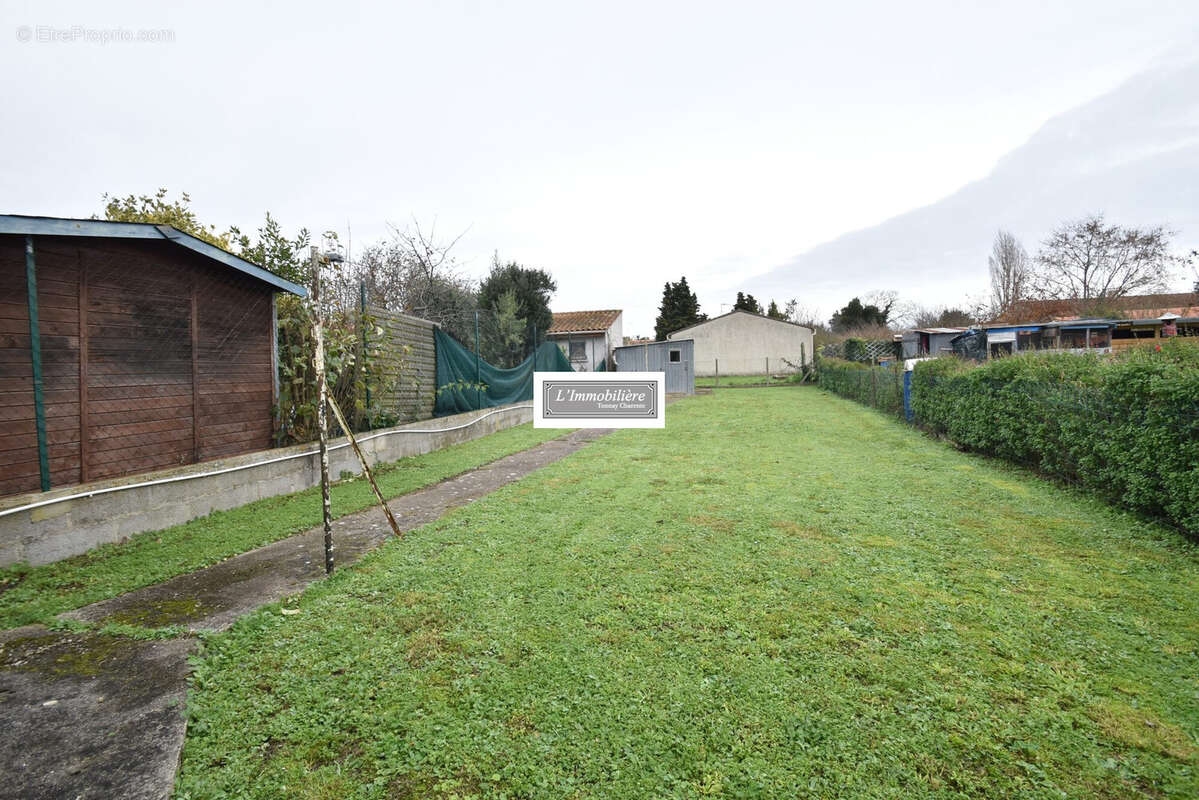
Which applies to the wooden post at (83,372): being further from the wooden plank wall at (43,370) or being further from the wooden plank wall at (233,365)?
the wooden plank wall at (233,365)

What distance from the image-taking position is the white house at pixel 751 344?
3384cm

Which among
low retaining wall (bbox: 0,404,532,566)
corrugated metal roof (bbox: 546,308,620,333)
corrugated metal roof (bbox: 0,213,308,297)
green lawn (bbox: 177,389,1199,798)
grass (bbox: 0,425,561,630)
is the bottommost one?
green lawn (bbox: 177,389,1199,798)

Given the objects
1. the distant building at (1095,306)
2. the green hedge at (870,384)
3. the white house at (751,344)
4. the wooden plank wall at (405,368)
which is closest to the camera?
the wooden plank wall at (405,368)

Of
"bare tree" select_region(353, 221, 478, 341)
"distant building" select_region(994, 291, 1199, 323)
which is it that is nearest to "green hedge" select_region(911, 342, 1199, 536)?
"bare tree" select_region(353, 221, 478, 341)

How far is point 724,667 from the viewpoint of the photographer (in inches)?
93.1

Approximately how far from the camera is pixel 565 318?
27.0 m

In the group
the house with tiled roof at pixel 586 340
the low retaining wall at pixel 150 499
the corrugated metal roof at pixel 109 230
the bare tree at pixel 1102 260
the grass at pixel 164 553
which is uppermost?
the bare tree at pixel 1102 260

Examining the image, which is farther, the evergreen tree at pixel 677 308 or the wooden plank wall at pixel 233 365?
the evergreen tree at pixel 677 308

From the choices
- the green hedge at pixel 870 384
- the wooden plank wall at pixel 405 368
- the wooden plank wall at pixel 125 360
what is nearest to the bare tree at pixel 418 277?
the wooden plank wall at pixel 405 368

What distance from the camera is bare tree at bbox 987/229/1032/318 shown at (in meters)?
41.6

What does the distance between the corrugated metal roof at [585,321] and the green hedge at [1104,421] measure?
17874mm

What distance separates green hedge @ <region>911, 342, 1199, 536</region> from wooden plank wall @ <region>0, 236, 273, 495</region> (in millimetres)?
8600

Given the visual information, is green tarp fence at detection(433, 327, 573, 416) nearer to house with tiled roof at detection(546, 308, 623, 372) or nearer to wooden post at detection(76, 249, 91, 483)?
wooden post at detection(76, 249, 91, 483)

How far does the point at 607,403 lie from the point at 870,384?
8.41m
